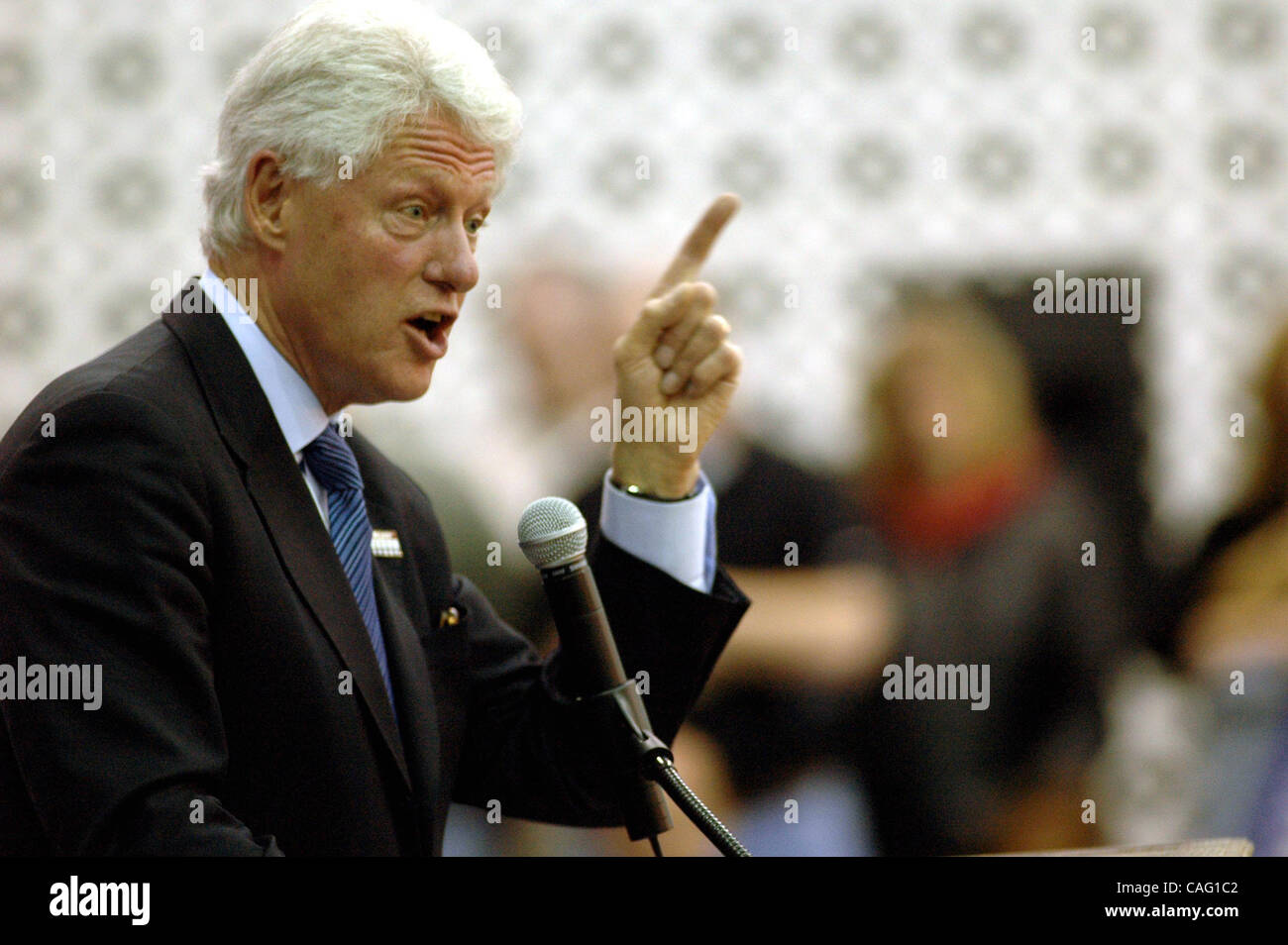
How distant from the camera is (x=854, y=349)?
13.2ft

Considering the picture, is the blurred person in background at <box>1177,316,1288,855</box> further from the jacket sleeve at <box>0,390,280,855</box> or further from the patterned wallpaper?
the jacket sleeve at <box>0,390,280,855</box>

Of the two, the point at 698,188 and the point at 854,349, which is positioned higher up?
the point at 698,188

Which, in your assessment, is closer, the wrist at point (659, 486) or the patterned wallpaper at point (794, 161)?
the wrist at point (659, 486)

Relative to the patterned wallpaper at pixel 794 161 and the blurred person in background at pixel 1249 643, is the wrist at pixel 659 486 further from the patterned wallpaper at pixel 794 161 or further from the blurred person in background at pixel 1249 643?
the patterned wallpaper at pixel 794 161

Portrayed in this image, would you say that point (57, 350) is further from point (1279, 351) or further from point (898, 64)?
point (1279, 351)

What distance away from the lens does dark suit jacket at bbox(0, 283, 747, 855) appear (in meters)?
1.39

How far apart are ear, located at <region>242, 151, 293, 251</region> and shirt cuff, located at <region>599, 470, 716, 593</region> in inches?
19.9

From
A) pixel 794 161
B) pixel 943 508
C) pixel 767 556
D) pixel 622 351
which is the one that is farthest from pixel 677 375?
pixel 794 161

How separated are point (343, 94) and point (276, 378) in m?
0.32

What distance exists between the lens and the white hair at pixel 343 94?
5.64 ft

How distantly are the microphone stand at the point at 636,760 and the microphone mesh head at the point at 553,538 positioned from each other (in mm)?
139

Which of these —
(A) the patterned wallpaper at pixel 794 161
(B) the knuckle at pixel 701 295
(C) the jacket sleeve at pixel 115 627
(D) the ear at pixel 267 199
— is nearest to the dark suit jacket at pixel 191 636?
(C) the jacket sleeve at pixel 115 627
